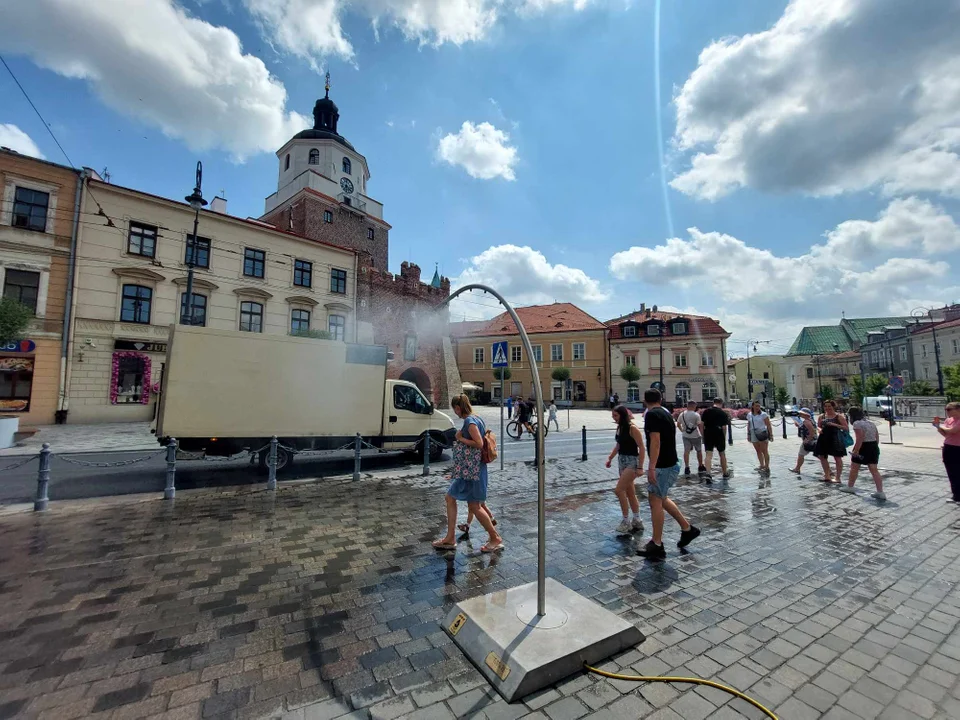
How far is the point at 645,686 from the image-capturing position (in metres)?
2.68

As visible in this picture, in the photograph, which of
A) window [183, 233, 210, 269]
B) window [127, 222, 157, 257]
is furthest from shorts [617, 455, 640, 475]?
window [127, 222, 157, 257]

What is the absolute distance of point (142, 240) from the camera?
69.6 feet

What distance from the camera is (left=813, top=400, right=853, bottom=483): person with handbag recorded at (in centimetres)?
902

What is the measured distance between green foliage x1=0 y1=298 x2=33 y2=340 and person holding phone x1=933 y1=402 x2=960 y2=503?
83.7ft

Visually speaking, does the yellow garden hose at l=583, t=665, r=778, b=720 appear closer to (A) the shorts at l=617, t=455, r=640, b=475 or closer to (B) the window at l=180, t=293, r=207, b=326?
(A) the shorts at l=617, t=455, r=640, b=475

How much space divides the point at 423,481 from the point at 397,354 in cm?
2141

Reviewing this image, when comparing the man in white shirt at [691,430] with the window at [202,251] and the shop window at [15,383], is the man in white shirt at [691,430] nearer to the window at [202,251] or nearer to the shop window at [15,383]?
the window at [202,251]

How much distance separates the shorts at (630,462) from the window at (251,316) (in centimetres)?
2381

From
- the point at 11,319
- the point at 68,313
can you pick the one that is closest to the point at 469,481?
the point at 11,319

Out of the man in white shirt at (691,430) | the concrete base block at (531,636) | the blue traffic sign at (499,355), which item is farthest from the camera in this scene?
the man in white shirt at (691,430)

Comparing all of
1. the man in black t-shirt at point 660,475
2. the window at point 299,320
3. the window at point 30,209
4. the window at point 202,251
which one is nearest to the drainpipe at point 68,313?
the window at point 30,209

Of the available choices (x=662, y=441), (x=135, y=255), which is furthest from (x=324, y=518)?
(x=135, y=255)

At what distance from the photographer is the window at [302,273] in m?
26.3

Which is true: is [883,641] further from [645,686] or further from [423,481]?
[423,481]
